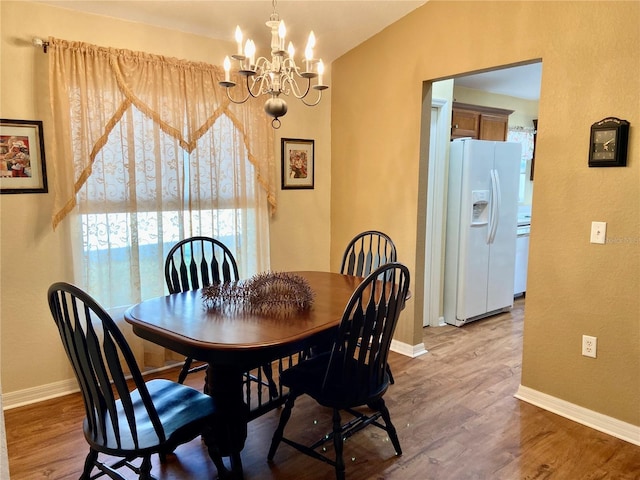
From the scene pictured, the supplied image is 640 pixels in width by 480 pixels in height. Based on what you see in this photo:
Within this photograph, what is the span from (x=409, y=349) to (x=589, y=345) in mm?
1341

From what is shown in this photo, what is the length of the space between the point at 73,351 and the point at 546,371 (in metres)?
2.56

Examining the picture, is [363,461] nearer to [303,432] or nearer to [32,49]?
[303,432]

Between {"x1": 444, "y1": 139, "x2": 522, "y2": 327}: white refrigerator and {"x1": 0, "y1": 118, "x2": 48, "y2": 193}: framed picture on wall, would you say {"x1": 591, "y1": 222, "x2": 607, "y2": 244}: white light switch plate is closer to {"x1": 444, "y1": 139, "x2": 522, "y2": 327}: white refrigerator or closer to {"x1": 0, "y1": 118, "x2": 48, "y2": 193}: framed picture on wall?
{"x1": 444, "y1": 139, "x2": 522, "y2": 327}: white refrigerator

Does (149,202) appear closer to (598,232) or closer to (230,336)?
(230,336)

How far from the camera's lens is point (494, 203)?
4254 mm

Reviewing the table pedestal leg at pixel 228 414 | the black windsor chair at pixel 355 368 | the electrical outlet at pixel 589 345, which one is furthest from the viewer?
the electrical outlet at pixel 589 345

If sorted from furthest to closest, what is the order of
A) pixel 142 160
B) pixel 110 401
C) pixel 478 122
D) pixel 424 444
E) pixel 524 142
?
pixel 524 142
pixel 478 122
pixel 142 160
pixel 424 444
pixel 110 401

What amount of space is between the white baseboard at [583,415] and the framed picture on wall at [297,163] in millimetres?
2310

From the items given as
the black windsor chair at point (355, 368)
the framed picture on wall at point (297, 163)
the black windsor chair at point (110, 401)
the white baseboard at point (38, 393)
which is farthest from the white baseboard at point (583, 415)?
the white baseboard at point (38, 393)

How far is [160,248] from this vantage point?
10.3 ft

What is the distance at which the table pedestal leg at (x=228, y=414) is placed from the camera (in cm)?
206

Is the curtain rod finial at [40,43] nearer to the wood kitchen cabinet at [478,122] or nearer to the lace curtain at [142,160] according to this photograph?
the lace curtain at [142,160]

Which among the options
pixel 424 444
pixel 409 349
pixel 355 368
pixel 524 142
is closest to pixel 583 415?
pixel 424 444

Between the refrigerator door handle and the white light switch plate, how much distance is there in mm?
1784
